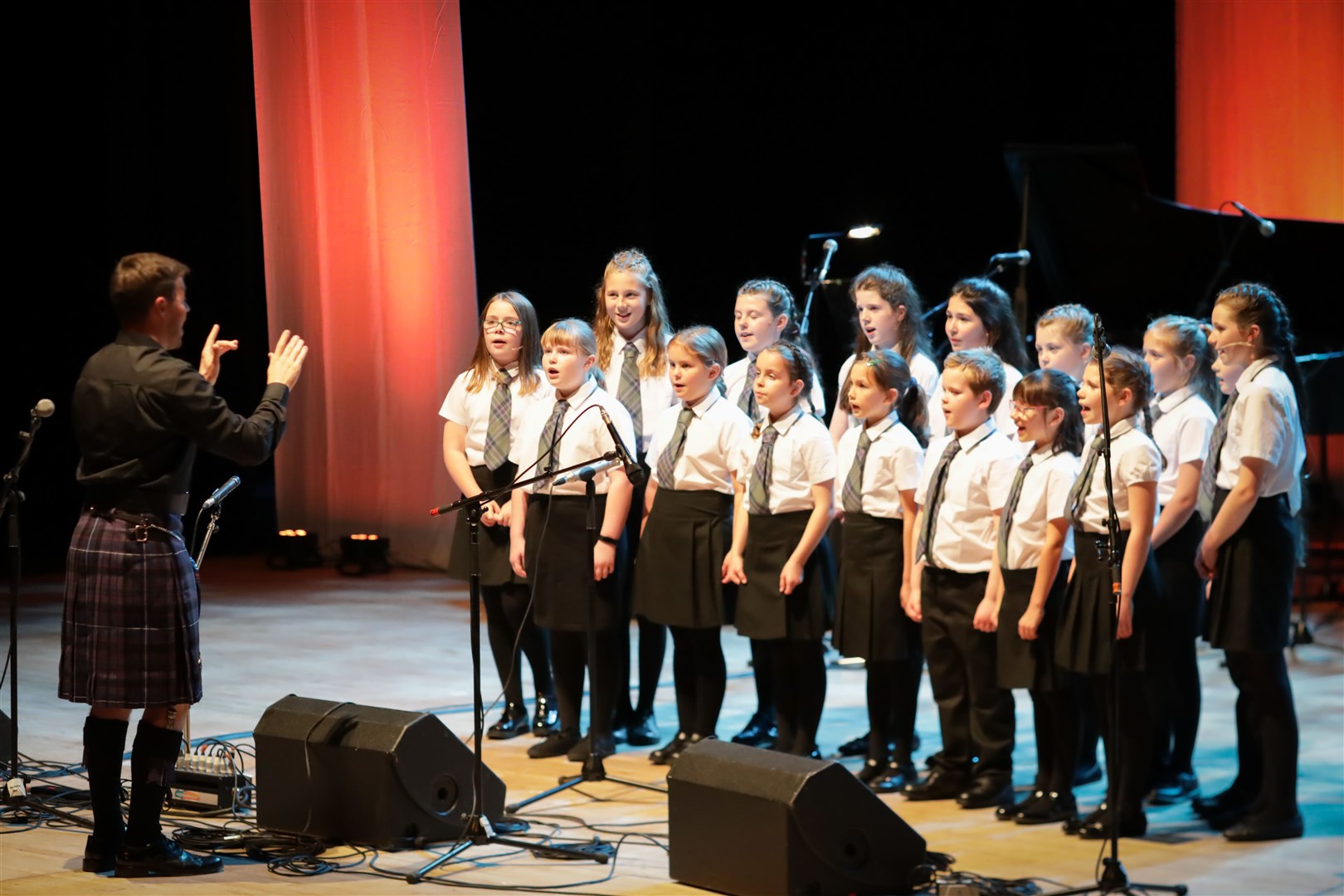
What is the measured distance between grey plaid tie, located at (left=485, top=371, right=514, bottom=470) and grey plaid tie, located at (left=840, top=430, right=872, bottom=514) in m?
1.17

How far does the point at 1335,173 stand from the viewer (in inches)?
352

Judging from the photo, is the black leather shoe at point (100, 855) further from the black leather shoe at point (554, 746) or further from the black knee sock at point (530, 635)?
the black knee sock at point (530, 635)

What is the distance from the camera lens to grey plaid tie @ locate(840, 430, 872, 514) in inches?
182

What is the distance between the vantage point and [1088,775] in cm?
459

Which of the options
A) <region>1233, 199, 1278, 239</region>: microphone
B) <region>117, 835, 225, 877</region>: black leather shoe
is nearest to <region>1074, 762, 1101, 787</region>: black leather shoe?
<region>117, 835, 225, 877</region>: black leather shoe

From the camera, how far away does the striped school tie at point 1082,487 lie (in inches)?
158

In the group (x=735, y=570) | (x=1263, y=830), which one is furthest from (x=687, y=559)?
(x=1263, y=830)

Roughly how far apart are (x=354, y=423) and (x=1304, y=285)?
4.46 meters

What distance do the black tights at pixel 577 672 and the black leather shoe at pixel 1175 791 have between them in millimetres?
1673

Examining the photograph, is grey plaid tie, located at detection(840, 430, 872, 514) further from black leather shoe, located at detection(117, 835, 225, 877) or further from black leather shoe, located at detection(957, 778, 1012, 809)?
black leather shoe, located at detection(117, 835, 225, 877)

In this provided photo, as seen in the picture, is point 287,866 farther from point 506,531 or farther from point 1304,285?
point 1304,285

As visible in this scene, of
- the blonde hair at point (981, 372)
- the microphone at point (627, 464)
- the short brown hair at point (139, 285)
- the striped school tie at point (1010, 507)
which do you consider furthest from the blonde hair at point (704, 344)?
the short brown hair at point (139, 285)

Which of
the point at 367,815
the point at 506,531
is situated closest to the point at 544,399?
the point at 506,531

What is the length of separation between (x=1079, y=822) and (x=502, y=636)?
6.92ft
